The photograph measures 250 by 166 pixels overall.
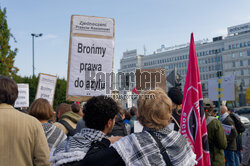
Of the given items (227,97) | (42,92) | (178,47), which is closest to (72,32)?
(42,92)

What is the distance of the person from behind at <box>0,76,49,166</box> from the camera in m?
2.54

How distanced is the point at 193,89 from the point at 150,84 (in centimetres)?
181

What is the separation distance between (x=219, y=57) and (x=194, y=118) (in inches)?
3554

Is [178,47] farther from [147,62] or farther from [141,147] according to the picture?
[141,147]

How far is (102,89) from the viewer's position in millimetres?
4383

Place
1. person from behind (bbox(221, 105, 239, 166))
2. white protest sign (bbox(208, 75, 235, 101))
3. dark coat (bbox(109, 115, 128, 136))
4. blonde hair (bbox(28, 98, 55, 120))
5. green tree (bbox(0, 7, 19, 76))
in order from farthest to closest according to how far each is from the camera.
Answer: green tree (bbox(0, 7, 19, 76)) → white protest sign (bbox(208, 75, 235, 101)) → person from behind (bbox(221, 105, 239, 166)) → dark coat (bbox(109, 115, 128, 136)) → blonde hair (bbox(28, 98, 55, 120))

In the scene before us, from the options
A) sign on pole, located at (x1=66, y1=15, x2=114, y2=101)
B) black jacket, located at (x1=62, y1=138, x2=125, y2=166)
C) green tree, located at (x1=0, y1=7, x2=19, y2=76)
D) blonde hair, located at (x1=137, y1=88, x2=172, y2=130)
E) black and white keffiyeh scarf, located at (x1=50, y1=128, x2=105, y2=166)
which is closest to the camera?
black jacket, located at (x1=62, y1=138, x2=125, y2=166)

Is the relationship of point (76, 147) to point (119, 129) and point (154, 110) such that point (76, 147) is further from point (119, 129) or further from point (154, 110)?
point (119, 129)

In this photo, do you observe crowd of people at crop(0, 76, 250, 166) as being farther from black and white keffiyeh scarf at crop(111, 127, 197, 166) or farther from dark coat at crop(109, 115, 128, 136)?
dark coat at crop(109, 115, 128, 136)

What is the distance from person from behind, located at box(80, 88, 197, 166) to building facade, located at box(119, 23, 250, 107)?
252ft

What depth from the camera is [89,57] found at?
4.43 m

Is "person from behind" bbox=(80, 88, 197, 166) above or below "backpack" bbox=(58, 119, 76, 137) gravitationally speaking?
above

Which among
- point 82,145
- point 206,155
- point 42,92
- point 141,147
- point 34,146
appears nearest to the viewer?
point 141,147

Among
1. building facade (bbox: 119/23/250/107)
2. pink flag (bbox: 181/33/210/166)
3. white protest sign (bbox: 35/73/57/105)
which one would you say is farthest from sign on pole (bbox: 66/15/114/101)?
building facade (bbox: 119/23/250/107)
